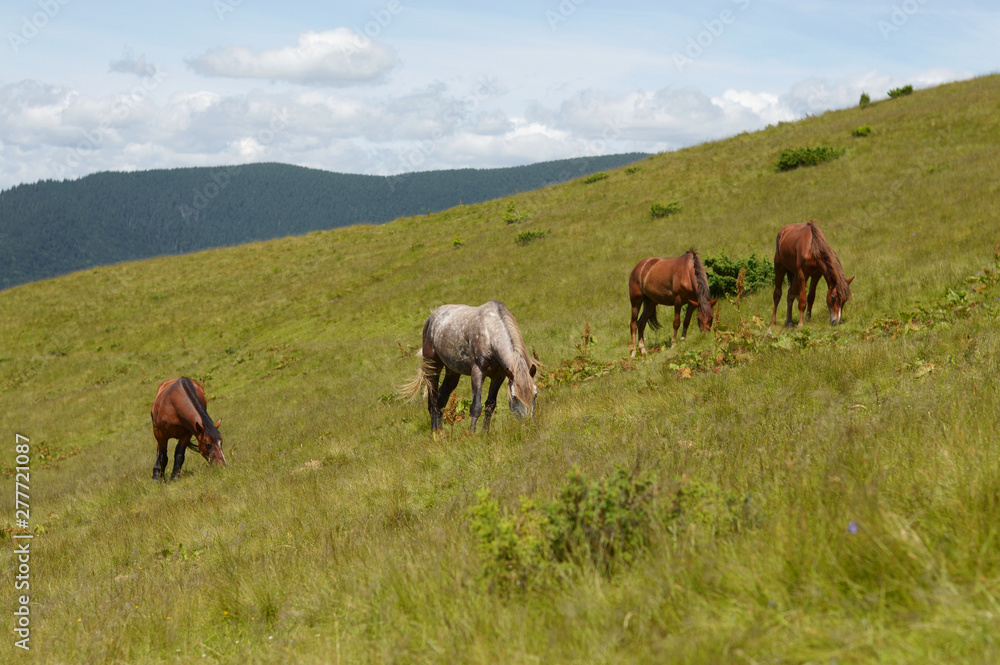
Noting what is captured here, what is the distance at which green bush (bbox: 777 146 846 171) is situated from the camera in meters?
29.4

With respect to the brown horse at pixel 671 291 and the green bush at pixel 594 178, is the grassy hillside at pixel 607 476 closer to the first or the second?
the brown horse at pixel 671 291

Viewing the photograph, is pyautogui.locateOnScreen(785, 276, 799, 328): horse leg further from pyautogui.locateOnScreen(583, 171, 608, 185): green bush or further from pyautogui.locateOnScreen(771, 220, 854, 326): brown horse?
pyautogui.locateOnScreen(583, 171, 608, 185): green bush

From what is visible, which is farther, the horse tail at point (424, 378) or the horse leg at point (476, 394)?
the horse tail at point (424, 378)

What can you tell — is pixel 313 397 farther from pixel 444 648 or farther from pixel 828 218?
pixel 828 218

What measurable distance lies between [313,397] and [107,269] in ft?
138

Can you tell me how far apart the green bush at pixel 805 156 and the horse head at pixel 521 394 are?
88.6 feet

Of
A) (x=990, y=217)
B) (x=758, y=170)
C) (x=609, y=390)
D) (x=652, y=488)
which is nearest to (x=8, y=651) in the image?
(x=652, y=488)

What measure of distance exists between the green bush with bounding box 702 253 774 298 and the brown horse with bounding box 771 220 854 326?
3.01 metres

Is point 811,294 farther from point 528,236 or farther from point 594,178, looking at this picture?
point 594,178

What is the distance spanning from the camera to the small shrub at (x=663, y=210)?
95.0 feet

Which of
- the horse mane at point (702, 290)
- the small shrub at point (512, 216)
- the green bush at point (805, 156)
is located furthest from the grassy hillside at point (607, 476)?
the small shrub at point (512, 216)

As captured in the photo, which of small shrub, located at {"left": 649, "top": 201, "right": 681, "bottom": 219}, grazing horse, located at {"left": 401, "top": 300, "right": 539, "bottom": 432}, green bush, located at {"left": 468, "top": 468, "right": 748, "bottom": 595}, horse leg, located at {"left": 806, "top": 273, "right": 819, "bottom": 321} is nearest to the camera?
green bush, located at {"left": 468, "top": 468, "right": 748, "bottom": 595}

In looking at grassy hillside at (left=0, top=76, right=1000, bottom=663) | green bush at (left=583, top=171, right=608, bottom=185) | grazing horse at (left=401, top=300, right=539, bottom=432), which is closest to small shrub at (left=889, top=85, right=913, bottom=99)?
green bush at (left=583, top=171, right=608, bottom=185)

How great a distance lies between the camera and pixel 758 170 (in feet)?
103
